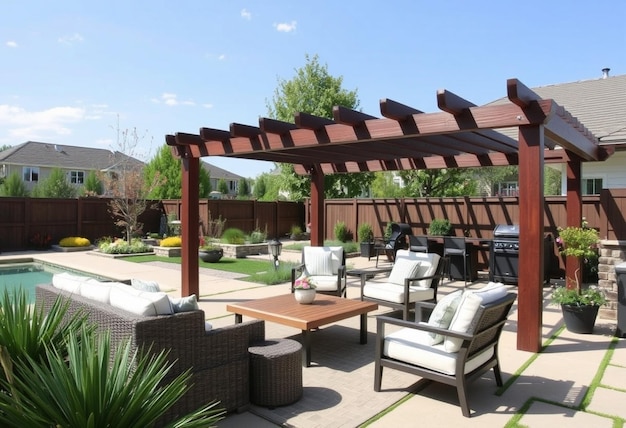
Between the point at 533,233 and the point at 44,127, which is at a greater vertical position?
the point at 44,127

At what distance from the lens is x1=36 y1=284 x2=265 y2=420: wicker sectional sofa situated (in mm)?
3002

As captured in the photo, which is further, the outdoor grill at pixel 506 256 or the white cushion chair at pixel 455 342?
the outdoor grill at pixel 506 256

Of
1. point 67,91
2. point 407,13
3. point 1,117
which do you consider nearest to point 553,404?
point 407,13

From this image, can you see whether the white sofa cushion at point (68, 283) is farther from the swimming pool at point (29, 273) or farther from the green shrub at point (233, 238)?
the green shrub at point (233, 238)

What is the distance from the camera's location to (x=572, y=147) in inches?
265

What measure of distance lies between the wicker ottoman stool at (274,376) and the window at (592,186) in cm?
1061

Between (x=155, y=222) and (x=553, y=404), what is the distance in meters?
18.6

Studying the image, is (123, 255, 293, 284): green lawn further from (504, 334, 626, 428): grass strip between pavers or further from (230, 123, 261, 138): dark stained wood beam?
(504, 334, 626, 428): grass strip between pavers

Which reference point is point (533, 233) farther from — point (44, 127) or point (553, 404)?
point (44, 127)

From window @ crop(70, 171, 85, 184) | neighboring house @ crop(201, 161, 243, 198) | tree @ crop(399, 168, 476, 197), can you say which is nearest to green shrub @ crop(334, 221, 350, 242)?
tree @ crop(399, 168, 476, 197)

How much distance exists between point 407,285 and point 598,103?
33.3ft

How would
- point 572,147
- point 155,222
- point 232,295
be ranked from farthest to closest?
point 155,222 < point 232,295 < point 572,147

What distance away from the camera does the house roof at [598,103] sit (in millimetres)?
10534

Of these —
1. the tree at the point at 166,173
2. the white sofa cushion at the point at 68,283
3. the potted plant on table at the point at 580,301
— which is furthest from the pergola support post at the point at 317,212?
the tree at the point at 166,173
